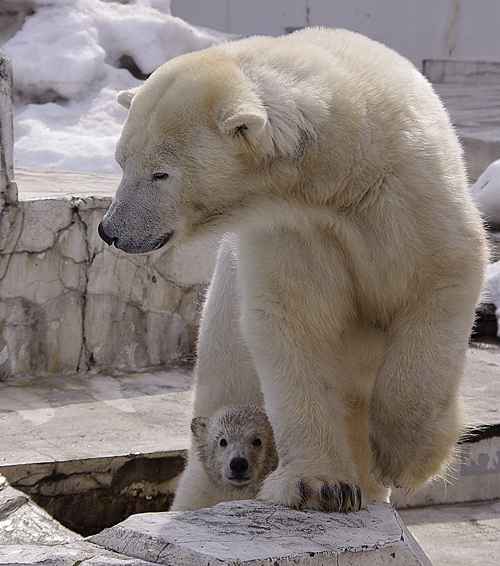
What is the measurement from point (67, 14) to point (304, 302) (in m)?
7.02

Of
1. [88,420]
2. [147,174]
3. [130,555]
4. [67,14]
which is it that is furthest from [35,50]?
[130,555]

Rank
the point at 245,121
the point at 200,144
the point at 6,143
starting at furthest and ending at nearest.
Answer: the point at 6,143 < the point at 200,144 < the point at 245,121

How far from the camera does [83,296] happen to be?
479 centimetres

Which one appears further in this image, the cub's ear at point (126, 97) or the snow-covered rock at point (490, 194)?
the snow-covered rock at point (490, 194)

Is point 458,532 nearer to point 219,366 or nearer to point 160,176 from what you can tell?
point 219,366

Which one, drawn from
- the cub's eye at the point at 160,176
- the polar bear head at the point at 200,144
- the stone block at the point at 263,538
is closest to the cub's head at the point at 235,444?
the stone block at the point at 263,538

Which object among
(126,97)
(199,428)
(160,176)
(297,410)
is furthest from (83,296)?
(160,176)

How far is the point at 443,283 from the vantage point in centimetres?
236

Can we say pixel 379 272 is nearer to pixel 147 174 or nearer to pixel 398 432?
pixel 398 432

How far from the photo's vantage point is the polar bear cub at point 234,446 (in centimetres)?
306

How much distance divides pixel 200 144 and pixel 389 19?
10712mm

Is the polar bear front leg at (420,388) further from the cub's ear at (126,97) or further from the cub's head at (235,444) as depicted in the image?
the cub's ear at (126,97)

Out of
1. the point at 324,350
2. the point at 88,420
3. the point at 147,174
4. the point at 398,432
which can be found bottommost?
the point at 88,420

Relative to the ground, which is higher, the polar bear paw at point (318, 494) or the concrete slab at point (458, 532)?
the polar bear paw at point (318, 494)
